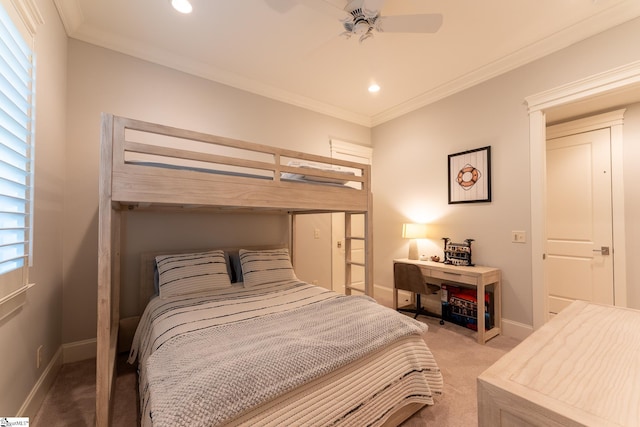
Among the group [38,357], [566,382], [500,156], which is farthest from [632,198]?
[38,357]

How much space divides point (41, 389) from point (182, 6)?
2.79 m

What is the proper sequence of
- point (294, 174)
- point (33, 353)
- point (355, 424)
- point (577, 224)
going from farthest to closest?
point (577, 224) → point (294, 174) → point (33, 353) → point (355, 424)

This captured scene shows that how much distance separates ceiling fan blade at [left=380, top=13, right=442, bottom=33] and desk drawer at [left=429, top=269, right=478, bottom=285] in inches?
85.6

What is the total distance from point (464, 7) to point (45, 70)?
296 cm

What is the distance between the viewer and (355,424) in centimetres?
122

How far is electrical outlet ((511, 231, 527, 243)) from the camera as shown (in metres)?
2.59

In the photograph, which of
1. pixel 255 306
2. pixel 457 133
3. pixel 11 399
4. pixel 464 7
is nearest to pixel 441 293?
Answer: pixel 457 133

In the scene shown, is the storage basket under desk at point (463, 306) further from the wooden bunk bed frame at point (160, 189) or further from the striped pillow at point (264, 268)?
the striped pillow at point (264, 268)

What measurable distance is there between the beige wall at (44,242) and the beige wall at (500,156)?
358 cm

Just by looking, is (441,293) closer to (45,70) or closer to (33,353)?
(33,353)

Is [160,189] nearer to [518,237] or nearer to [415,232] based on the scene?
[415,232]

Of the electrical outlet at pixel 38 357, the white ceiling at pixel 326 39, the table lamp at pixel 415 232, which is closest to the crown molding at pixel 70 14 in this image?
the white ceiling at pixel 326 39

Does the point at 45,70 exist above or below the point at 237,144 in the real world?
above

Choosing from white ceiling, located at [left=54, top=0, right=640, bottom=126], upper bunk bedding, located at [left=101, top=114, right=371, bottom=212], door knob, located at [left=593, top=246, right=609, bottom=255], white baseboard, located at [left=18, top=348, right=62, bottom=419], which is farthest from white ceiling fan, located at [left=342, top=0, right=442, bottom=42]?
white baseboard, located at [left=18, top=348, right=62, bottom=419]
